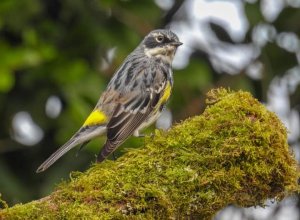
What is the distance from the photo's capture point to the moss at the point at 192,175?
5.05m

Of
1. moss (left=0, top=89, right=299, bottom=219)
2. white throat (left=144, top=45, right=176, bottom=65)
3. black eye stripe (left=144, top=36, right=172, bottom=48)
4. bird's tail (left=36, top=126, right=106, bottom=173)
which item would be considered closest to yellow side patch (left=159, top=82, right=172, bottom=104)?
white throat (left=144, top=45, right=176, bottom=65)

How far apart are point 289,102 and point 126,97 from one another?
7.02ft

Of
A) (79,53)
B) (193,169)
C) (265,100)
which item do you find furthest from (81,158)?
(193,169)

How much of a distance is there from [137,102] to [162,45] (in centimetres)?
78

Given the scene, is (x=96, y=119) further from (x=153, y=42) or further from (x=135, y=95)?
(x=153, y=42)

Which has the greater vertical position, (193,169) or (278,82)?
(193,169)

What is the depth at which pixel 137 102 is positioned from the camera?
7773 millimetres

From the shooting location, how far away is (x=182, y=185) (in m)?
5.22

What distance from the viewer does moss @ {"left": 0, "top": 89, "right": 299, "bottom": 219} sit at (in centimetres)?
505

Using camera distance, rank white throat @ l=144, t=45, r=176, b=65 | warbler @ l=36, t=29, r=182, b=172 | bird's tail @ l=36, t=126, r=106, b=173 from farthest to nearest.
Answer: white throat @ l=144, t=45, r=176, b=65 < warbler @ l=36, t=29, r=182, b=172 < bird's tail @ l=36, t=126, r=106, b=173

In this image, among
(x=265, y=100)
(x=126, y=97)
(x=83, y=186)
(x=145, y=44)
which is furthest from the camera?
(x=265, y=100)

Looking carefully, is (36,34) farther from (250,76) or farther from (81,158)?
(250,76)

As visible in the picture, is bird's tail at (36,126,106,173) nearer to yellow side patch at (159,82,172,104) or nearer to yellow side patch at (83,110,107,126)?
yellow side patch at (83,110,107,126)

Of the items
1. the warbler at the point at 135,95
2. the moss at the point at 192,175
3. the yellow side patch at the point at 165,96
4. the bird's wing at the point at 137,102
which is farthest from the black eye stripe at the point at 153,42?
the moss at the point at 192,175
